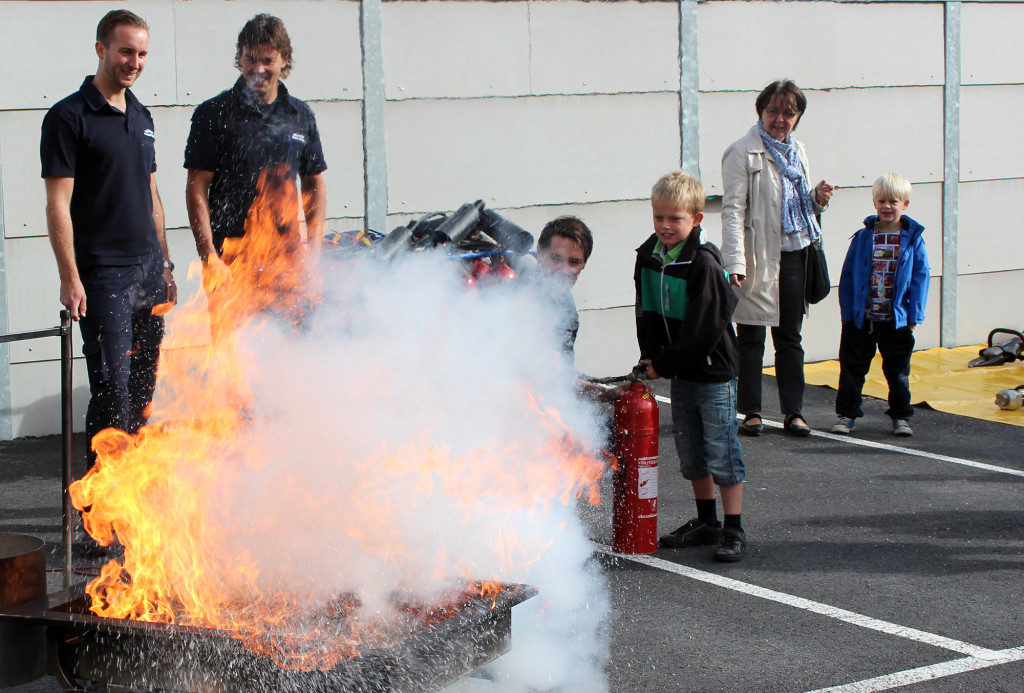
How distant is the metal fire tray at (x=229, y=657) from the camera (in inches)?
113

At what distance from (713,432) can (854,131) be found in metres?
6.09

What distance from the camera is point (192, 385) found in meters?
3.90

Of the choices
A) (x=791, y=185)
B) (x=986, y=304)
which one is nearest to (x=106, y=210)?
(x=791, y=185)

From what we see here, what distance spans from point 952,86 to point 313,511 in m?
9.36

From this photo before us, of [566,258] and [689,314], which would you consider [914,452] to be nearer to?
[689,314]

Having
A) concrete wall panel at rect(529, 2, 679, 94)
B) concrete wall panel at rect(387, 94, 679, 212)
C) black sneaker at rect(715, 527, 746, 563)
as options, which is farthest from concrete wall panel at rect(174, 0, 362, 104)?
black sneaker at rect(715, 527, 746, 563)

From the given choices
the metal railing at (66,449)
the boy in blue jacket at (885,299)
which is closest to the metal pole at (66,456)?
the metal railing at (66,449)

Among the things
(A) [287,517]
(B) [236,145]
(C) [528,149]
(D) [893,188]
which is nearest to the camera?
(A) [287,517]

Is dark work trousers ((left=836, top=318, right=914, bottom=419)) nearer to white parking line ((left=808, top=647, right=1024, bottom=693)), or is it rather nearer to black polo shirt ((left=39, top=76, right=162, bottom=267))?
white parking line ((left=808, top=647, right=1024, bottom=693))

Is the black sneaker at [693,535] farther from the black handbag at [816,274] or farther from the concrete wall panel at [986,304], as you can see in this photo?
the concrete wall panel at [986,304]

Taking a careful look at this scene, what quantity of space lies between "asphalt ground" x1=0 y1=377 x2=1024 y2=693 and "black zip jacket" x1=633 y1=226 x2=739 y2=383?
2.96 feet

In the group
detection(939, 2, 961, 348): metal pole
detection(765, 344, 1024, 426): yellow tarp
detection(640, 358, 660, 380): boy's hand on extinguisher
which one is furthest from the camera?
detection(939, 2, 961, 348): metal pole

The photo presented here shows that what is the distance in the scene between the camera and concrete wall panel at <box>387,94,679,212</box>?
8.66 metres

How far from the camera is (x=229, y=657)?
2918mm
